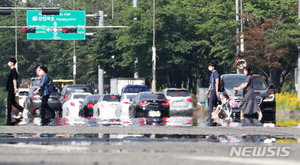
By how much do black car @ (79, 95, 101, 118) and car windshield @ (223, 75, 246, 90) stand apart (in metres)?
9.21

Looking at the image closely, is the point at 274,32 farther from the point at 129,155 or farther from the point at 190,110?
the point at 129,155

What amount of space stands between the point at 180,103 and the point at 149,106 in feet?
25.0

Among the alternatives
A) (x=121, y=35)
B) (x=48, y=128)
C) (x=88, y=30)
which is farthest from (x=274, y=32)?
(x=88, y=30)

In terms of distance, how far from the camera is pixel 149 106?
31000mm

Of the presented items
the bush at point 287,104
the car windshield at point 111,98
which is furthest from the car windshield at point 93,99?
the bush at point 287,104

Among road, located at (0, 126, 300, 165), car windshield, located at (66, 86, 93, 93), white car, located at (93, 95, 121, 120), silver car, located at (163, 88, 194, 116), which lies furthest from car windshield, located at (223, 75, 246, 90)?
car windshield, located at (66, 86, 93, 93)

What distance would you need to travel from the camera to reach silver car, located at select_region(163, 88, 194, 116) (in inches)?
1503

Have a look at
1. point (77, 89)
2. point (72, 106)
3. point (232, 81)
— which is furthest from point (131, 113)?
point (77, 89)

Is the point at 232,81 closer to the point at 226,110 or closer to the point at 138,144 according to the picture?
the point at 226,110

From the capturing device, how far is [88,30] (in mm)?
85812

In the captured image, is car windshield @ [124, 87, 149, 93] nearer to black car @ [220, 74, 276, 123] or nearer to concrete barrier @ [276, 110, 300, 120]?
concrete barrier @ [276, 110, 300, 120]

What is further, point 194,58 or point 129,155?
point 194,58

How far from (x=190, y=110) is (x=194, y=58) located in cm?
2200

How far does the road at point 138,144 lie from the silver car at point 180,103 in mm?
18135
